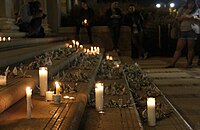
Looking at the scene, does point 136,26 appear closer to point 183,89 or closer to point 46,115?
point 183,89

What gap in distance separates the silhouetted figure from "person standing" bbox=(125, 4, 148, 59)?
4802mm

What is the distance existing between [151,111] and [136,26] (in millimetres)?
12317

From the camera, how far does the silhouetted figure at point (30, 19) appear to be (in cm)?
1207

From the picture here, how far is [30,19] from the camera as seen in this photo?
1226 centimetres

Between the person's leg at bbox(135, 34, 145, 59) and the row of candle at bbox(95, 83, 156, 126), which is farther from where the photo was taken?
the person's leg at bbox(135, 34, 145, 59)

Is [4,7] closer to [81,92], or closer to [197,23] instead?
[197,23]

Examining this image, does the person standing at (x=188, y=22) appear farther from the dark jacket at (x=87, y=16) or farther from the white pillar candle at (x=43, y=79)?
the white pillar candle at (x=43, y=79)

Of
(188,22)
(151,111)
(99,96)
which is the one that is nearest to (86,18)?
(188,22)

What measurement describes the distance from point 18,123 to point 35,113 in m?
0.41

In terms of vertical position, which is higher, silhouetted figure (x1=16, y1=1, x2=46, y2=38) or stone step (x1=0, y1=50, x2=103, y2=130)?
silhouetted figure (x1=16, y1=1, x2=46, y2=38)

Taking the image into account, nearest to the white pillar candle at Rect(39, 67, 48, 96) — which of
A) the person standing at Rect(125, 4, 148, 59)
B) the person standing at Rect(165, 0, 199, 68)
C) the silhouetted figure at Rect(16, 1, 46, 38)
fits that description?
the silhouetted figure at Rect(16, 1, 46, 38)

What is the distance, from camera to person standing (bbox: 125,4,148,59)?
1652 cm

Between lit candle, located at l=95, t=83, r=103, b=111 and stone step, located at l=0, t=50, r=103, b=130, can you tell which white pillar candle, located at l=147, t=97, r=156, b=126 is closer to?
lit candle, located at l=95, t=83, r=103, b=111

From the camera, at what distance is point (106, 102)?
4680mm
